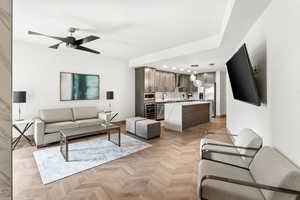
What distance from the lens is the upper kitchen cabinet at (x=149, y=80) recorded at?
6301 mm

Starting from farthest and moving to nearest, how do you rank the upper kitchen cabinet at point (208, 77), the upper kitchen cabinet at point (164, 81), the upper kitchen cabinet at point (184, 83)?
the upper kitchen cabinet at point (184, 83) → the upper kitchen cabinet at point (208, 77) → the upper kitchen cabinet at point (164, 81)

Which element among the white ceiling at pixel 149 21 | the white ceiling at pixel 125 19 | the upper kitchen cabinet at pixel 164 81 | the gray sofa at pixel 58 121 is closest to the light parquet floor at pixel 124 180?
the gray sofa at pixel 58 121

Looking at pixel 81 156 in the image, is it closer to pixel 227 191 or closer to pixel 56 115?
pixel 56 115

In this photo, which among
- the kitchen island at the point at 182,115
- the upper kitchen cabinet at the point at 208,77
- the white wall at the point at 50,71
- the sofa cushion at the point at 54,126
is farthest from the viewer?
the upper kitchen cabinet at the point at 208,77

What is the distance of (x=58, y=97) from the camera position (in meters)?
4.64

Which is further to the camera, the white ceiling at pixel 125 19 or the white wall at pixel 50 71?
the white wall at pixel 50 71

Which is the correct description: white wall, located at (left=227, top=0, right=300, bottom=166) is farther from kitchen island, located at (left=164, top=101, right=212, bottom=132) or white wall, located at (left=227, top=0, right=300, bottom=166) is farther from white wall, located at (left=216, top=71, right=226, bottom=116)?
white wall, located at (left=216, top=71, right=226, bottom=116)

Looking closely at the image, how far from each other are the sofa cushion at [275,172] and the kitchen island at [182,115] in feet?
10.5

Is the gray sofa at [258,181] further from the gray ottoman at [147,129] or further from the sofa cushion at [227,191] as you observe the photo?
the gray ottoman at [147,129]

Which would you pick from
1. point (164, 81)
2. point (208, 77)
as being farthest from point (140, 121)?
point (208, 77)

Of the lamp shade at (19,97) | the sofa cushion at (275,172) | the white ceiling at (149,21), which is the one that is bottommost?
the sofa cushion at (275,172)

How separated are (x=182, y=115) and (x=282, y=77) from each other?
3.45 metres

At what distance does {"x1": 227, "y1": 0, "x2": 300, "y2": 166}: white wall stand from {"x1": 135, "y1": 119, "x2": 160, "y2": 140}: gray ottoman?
2528mm

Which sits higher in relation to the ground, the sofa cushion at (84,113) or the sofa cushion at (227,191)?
the sofa cushion at (84,113)
